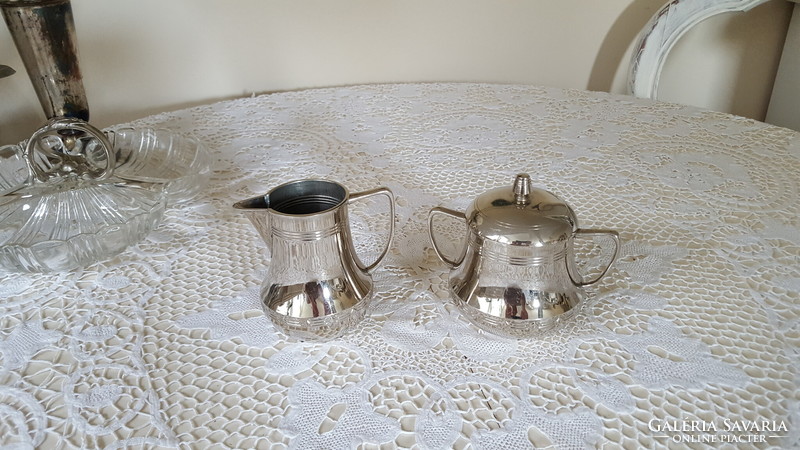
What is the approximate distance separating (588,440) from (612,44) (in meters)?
1.21

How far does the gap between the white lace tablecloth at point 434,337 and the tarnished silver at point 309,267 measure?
0.9 inches

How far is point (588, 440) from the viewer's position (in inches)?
15.1

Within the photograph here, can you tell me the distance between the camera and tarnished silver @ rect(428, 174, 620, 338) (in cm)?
45

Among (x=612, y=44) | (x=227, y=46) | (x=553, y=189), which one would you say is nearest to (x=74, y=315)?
(x=553, y=189)

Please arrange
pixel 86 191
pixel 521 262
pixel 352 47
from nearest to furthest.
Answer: pixel 521 262 < pixel 86 191 < pixel 352 47

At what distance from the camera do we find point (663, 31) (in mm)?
1182

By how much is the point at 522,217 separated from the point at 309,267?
6.6 inches

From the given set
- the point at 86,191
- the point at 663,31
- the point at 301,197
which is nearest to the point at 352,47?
the point at 663,31

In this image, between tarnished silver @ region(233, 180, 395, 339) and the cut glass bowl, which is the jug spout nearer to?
tarnished silver @ region(233, 180, 395, 339)

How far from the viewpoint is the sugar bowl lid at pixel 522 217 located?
446 millimetres

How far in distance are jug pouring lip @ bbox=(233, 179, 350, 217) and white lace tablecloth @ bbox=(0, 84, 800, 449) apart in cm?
10

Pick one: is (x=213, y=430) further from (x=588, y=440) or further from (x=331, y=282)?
(x=588, y=440)

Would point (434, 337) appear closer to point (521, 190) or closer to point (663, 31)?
point (521, 190)

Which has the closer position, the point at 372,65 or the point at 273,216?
the point at 273,216
